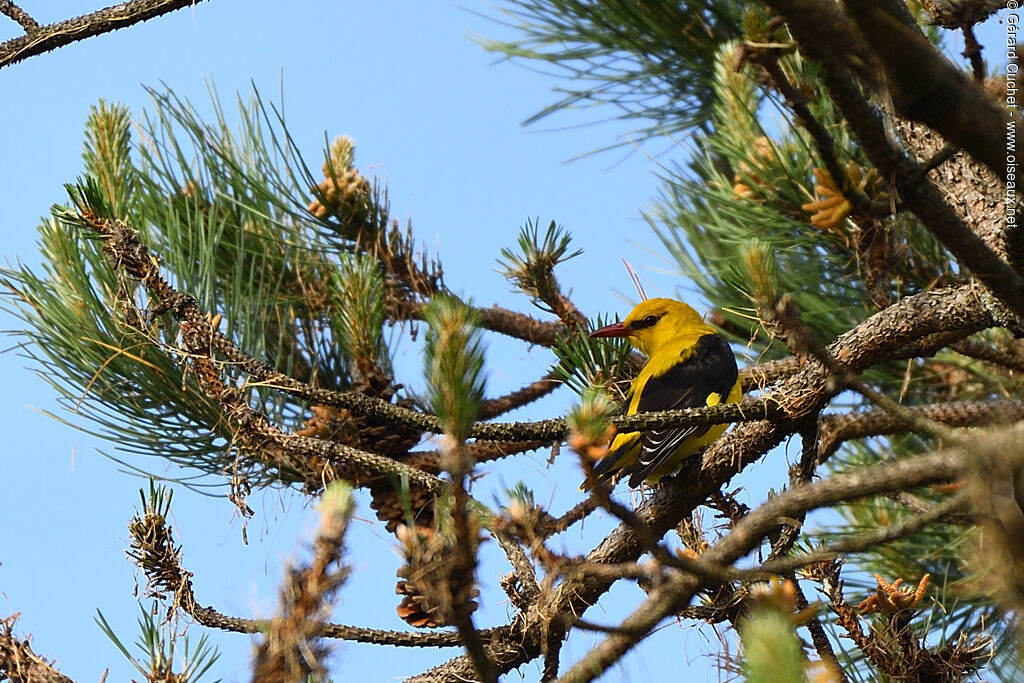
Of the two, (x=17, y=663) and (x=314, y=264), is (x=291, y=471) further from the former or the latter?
(x=17, y=663)

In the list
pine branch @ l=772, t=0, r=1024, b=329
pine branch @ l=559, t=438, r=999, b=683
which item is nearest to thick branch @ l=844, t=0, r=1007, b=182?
pine branch @ l=772, t=0, r=1024, b=329

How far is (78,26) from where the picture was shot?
77.4 inches

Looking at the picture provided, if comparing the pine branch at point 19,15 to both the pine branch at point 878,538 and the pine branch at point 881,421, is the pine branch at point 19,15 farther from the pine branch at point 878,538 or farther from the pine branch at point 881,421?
the pine branch at point 881,421

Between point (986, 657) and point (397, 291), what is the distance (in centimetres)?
191

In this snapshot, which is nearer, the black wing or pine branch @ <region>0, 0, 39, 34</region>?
pine branch @ <region>0, 0, 39, 34</region>

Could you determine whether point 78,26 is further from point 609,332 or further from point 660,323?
point 660,323

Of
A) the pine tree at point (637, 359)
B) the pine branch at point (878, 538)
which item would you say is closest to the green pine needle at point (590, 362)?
the pine tree at point (637, 359)

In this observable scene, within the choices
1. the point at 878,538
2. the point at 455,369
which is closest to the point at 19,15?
the point at 455,369

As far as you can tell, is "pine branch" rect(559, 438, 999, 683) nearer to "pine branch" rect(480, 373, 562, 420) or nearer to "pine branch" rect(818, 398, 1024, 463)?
"pine branch" rect(818, 398, 1024, 463)

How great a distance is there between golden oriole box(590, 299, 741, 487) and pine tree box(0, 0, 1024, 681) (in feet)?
0.39

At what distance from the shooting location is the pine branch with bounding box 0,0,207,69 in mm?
1917

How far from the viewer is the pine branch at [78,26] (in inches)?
75.5

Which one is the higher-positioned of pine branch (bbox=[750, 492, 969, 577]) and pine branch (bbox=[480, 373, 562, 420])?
pine branch (bbox=[480, 373, 562, 420])

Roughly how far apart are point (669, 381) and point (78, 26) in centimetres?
187
